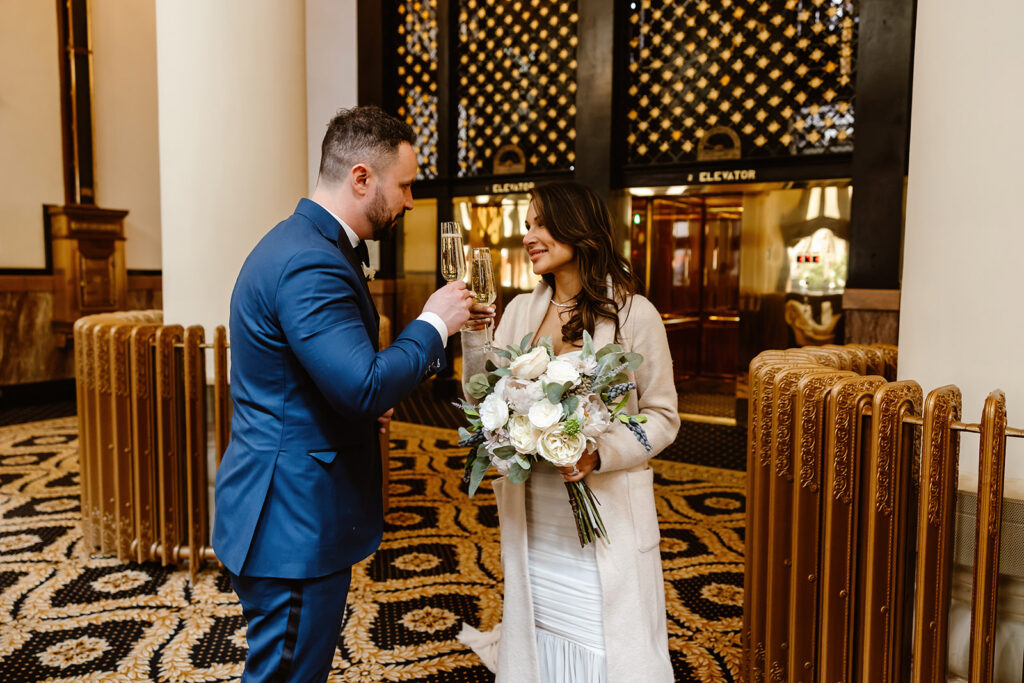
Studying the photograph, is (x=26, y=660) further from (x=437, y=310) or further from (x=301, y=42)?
(x=301, y=42)

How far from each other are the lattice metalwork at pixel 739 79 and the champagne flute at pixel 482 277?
17.0 ft

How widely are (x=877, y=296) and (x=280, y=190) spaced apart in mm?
4051

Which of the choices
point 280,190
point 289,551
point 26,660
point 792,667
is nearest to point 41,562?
point 26,660

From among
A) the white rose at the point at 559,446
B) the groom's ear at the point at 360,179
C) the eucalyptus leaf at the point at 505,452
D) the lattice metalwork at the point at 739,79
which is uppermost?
the lattice metalwork at the point at 739,79

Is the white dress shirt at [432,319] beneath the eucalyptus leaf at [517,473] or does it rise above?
above

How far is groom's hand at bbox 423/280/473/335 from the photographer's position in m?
1.73

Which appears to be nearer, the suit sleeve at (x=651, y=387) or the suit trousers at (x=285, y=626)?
the suit trousers at (x=285, y=626)

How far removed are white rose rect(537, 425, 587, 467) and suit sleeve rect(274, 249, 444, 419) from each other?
0.36m

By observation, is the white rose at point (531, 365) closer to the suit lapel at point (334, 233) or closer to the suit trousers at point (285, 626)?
the suit lapel at point (334, 233)

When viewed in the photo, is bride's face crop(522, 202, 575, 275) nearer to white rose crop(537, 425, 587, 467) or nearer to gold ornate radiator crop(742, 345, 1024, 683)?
white rose crop(537, 425, 587, 467)

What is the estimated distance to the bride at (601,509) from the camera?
1.94 meters

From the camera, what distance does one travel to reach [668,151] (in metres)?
6.91

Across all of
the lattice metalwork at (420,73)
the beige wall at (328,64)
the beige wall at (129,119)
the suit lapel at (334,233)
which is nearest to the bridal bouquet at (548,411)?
the suit lapel at (334,233)

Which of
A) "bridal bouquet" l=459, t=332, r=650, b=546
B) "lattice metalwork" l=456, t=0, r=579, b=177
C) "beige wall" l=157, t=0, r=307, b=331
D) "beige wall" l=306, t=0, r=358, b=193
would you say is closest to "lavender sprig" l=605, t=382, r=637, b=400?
"bridal bouquet" l=459, t=332, r=650, b=546
